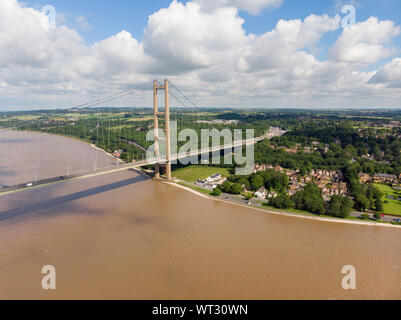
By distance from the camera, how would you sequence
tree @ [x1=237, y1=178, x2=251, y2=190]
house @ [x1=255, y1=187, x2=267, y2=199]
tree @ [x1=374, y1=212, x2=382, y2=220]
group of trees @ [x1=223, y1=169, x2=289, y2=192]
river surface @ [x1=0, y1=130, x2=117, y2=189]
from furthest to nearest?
river surface @ [x1=0, y1=130, x2=117, y2=189] → tree @ [x1=237, y1=178, x2=251, y2=190] → group of trees @ [x1=223, y1=169, x2=289, y2=192] → house @ [x1=255, y1=187, x2=267, y2=199] → tree @ [x1=374, y1=212, x2=382, y2=220]

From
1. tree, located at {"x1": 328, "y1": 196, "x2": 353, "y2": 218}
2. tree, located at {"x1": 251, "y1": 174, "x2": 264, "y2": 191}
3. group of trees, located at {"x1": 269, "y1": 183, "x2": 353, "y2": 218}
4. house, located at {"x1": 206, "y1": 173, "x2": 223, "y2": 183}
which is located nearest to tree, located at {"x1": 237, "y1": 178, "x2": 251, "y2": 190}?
tree, located at {"x1": 251, "y1": 174, "x2": 264, "y2": 191}

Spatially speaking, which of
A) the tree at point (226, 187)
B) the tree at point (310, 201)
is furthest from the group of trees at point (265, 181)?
the tree at point (310, 201)

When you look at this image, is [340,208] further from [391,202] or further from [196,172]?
[196,172]

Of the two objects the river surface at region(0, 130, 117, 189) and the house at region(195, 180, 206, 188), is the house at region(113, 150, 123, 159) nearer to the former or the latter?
the river surface at region(0, 130, 117, 189)

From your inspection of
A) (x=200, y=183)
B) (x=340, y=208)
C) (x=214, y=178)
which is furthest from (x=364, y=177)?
(x=200, y=183)

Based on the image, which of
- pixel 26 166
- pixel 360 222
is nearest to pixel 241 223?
pixel 360 222
